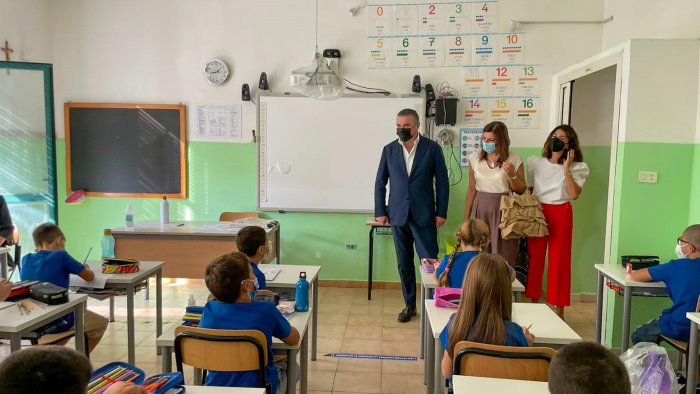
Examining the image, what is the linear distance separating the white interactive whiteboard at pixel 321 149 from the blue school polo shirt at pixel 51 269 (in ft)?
8.67

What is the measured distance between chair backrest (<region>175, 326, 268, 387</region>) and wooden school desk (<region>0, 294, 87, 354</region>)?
1.96 ft

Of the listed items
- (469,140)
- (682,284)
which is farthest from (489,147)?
(682,284)

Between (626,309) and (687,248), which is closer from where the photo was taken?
(687,248)

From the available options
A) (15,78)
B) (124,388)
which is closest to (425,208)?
(124,388)

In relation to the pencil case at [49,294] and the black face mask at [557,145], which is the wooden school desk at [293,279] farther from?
the black face mask at [557,145]

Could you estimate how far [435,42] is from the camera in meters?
5.07

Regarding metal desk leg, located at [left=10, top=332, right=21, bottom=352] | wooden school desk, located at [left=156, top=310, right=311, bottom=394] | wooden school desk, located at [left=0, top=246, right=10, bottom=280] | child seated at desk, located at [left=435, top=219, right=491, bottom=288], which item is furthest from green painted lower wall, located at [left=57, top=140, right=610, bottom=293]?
metal desk leg, located at [left=10, top=332, right=21, bottom=352]

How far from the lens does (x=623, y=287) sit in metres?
3.15

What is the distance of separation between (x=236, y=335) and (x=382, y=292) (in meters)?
3.56

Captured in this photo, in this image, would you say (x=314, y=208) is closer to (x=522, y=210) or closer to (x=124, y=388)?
(x=522, y=210)

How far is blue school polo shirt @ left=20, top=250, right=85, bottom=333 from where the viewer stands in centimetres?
279

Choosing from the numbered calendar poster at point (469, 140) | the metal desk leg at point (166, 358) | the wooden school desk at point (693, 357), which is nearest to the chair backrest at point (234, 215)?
the numbered calendar poster at point (469, 140)

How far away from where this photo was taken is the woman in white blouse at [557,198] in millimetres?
3924

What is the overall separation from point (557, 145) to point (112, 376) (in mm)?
3477
